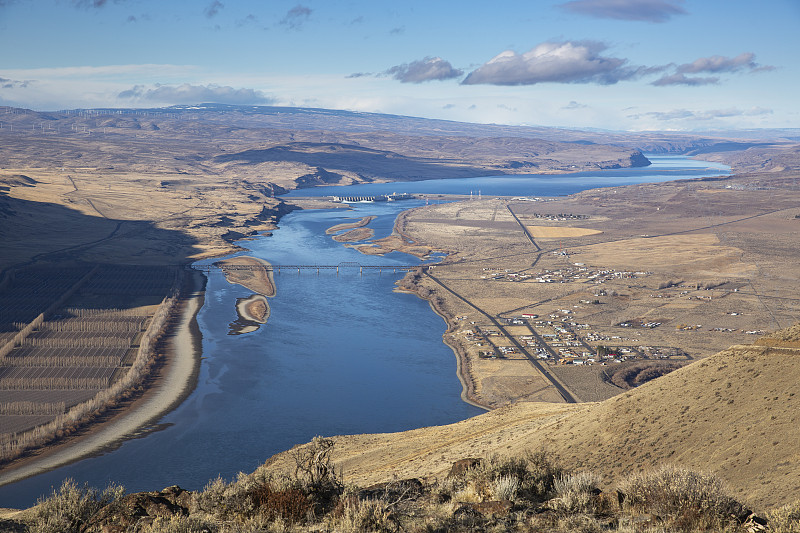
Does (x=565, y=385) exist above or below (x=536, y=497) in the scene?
below

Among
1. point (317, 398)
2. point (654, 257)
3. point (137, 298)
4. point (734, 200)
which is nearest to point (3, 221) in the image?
point (137, 298)

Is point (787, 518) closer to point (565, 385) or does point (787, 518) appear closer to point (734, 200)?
point (565, 385)

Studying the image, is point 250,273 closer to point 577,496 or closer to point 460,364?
point 460,364

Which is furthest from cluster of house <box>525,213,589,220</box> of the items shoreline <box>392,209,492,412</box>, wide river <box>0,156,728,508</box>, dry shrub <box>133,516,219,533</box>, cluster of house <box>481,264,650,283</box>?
→ dry shrub <box>133,516,219,533</box>

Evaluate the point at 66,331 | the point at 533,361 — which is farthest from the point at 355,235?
the point at 533,361

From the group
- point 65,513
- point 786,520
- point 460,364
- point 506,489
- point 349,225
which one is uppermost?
point 786,520

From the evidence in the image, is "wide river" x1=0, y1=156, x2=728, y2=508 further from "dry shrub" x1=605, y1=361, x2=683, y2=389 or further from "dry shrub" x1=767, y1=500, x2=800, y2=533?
"dry shrub" x1=767, y1=500, x2=800, y2=533
